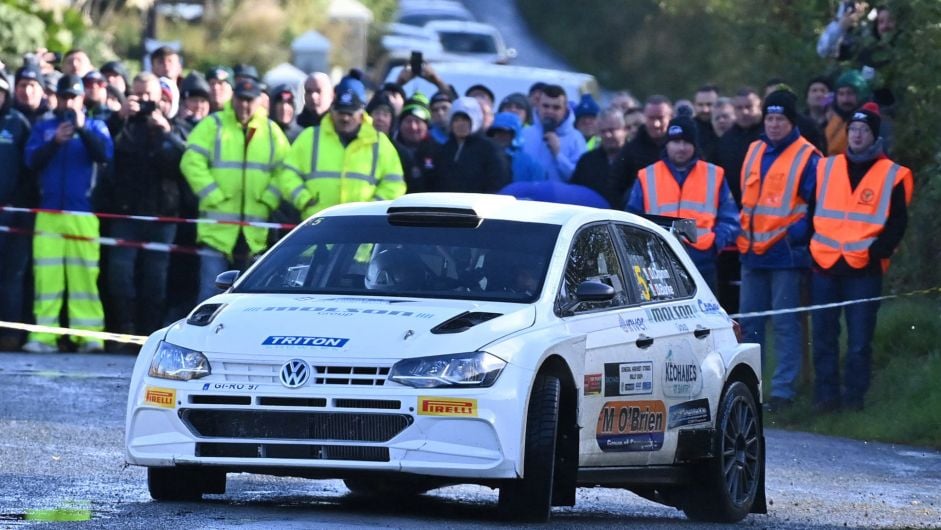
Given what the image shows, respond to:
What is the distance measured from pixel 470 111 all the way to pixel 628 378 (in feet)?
→ 27.7

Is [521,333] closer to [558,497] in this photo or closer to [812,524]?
[558,497]

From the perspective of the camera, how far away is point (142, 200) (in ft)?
59.4

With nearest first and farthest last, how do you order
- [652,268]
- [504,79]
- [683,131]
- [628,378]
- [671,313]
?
[628,378]
[671,313]
[652,268]
[683,131]
[504,79]

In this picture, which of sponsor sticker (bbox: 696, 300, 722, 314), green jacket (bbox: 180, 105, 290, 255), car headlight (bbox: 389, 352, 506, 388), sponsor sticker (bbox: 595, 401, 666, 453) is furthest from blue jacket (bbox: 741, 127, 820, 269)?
car headlight (bbox: 389, 352, 506, 388)

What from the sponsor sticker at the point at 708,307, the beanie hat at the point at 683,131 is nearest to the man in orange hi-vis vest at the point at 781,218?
the beanie hat at the point at 683,131

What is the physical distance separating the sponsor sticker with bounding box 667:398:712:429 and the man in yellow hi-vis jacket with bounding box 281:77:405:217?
21.6ft

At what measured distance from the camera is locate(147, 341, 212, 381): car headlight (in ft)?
30.1

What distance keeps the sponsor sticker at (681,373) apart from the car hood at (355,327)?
3.71 ft

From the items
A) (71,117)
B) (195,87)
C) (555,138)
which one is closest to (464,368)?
(71,117)

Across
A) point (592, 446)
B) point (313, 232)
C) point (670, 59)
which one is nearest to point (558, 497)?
point (592, 446)

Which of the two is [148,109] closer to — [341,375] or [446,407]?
[341,375]

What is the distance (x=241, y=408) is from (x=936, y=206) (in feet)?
31.1

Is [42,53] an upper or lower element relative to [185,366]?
upper

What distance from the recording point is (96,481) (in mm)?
10484
